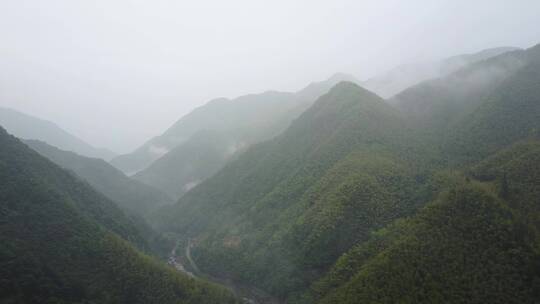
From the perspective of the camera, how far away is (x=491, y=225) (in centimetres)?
4653

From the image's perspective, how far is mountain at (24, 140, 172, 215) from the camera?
141125mm

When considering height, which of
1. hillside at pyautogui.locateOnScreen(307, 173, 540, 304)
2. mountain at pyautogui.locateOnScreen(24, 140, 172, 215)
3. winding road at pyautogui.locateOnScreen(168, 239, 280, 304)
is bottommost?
winding road at pyautogui.locateOnScreen(168, 239, 280, 304)

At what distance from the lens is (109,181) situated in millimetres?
150250

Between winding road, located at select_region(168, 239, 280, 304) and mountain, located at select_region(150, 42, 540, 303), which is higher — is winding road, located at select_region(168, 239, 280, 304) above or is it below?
below

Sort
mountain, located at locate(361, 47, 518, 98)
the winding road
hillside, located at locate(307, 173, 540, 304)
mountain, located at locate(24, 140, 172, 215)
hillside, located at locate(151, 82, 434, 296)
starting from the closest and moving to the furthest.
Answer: hillside, located at locate(307, 173, 540, 304) → hillside, located at locate(151, 82, 434, 296) → the winding road → mountain, located at locate(24, 140, 172, 215) → mountain, located at locate(361, 47, 518, 98)

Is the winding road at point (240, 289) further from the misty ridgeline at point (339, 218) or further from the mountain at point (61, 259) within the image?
the mountain at point (61, 259)

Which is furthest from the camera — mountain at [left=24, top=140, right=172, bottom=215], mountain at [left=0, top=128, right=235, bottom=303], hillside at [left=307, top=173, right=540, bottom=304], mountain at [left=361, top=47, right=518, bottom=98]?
mountain at [left=361, top=47, right=518, bottom=98]

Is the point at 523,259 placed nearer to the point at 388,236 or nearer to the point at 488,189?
the point at 488,189

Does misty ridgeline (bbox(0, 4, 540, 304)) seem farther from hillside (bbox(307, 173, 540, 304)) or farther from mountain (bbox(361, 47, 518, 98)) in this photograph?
mountain (bbox(361, 47, 518, 98))

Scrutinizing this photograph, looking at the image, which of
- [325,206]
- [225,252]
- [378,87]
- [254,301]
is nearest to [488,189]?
[325,206]

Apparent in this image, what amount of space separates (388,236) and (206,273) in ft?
167

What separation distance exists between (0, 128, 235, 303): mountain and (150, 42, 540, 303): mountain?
21674mm

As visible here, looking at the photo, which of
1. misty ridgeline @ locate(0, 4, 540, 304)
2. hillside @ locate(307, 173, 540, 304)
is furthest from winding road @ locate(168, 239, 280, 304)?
hillside @ locate(307, 173, 540, 304)

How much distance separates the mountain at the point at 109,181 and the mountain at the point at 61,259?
68927 millimetres
